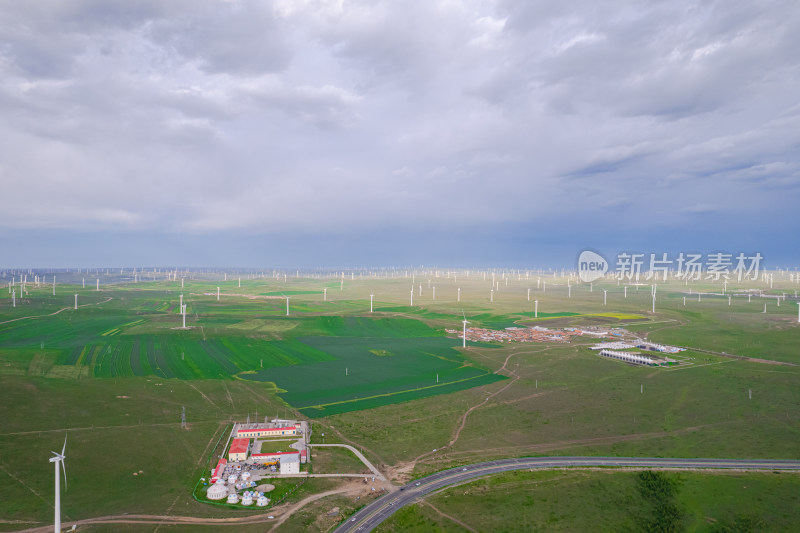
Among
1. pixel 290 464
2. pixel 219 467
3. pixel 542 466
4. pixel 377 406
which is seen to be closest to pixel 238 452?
pixel 219 467

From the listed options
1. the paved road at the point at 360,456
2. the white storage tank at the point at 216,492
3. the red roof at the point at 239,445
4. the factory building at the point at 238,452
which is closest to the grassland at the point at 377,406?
the paved road at the point at 360,456

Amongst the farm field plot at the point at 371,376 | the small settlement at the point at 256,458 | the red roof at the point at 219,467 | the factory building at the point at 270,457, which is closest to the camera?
the small settlement at the point at 256,458

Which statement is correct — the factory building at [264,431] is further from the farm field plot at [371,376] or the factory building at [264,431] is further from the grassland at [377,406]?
the farm field plot at [371,376]

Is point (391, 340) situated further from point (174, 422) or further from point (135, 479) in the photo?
point (135, 479)

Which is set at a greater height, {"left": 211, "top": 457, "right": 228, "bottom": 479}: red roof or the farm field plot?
the farm field plot

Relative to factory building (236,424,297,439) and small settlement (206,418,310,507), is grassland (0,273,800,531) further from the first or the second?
factory building (236,424,297,439)

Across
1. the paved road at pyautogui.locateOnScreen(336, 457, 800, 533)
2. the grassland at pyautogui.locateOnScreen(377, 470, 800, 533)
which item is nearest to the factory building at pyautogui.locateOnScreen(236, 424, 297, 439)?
the paved road at pyautogui.locateOnScreen(336, 457, 800, 533)

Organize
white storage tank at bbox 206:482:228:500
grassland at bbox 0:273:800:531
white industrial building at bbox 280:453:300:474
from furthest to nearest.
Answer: white industrial building at bbox 280:453:300:474
grassland at bbox 0:273:800:531
white storage tank at bbox 206:482:228:500
